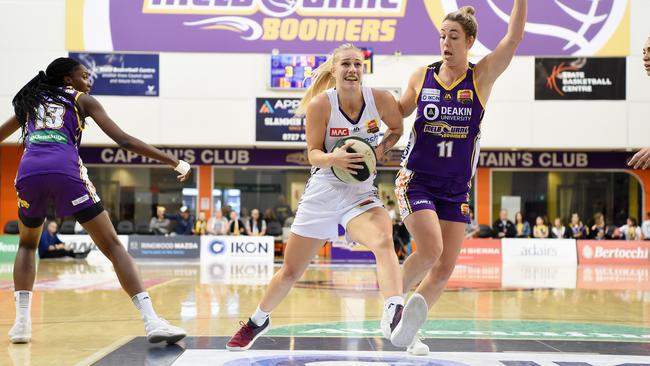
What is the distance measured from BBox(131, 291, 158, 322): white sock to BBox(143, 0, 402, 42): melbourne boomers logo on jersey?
1751 cm

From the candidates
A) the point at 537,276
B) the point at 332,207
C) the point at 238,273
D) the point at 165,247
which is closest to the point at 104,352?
the point at 332,207

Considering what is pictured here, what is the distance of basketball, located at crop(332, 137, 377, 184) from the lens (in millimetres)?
4559

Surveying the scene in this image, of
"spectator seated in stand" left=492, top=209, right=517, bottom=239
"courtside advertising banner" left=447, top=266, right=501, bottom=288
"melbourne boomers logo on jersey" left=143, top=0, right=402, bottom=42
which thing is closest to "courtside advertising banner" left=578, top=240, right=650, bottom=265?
"spectator seated in stand" left=492, top=209, right=517, bottom=239

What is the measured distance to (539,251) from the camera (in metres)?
19.7

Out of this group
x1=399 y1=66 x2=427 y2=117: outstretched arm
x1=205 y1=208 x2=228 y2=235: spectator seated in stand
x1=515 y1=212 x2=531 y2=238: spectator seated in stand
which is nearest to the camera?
x1=399 y1=66 x2=427 y2=117: outstretched arm

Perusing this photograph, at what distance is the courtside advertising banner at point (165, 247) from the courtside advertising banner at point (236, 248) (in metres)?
0.33

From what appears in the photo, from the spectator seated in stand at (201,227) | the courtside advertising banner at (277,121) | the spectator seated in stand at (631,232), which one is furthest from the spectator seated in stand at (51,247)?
the spectator seated in stand at (631,232)

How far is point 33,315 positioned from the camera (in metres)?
7.36

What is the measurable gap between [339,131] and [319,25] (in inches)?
709

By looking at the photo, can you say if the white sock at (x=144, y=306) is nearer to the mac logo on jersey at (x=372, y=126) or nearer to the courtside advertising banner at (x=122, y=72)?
the mac logo on jersey at (x=372, y=126)

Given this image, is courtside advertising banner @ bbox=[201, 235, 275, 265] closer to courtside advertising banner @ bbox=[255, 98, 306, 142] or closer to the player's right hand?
courtside advertising banner @ bbox=[255, 98, 306, 142]

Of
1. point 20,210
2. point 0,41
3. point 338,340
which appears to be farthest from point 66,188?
point 0,41

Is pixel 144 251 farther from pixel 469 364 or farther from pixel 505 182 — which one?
pixel 469 364

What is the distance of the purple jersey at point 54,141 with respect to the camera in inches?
209
